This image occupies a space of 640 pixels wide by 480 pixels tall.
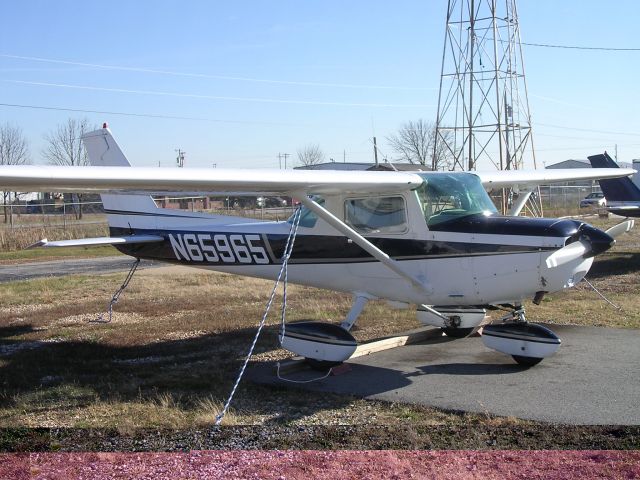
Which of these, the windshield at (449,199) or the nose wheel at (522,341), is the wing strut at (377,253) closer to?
the windshield at (449,199)

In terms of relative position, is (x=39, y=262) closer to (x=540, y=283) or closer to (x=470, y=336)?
(x=470, y=336)

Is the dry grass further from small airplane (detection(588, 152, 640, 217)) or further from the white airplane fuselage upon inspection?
the white airplane fuselage

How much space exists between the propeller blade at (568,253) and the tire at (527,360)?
1110 mm

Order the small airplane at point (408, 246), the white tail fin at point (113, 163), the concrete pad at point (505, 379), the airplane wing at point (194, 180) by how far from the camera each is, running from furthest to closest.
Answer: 1. the white tail fin at point (113, 163)
2. the small airplane at point (408, 246)
3. the concrete pad at point (505, 379)
4. the airplane wing at point (194, 180)

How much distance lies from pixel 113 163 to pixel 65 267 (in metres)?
10.1

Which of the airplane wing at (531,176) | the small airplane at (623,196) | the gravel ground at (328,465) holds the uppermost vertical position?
the airplane wing at (531,176)

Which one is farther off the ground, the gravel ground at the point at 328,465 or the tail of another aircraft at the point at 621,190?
the tail of another aircraft at the point at 621,190

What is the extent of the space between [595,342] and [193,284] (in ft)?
28.4

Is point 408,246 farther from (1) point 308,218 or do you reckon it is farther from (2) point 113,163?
(2) point 113,163

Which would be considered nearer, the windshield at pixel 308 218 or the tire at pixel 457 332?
the windshield at pixel 308 218

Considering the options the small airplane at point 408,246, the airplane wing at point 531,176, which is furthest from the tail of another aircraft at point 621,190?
the small airplane at point 408,246

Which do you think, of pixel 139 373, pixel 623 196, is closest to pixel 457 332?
pixel 139 373

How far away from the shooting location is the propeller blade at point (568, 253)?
23.3 feet

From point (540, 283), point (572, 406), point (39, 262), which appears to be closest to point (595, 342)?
point (540, 283)
